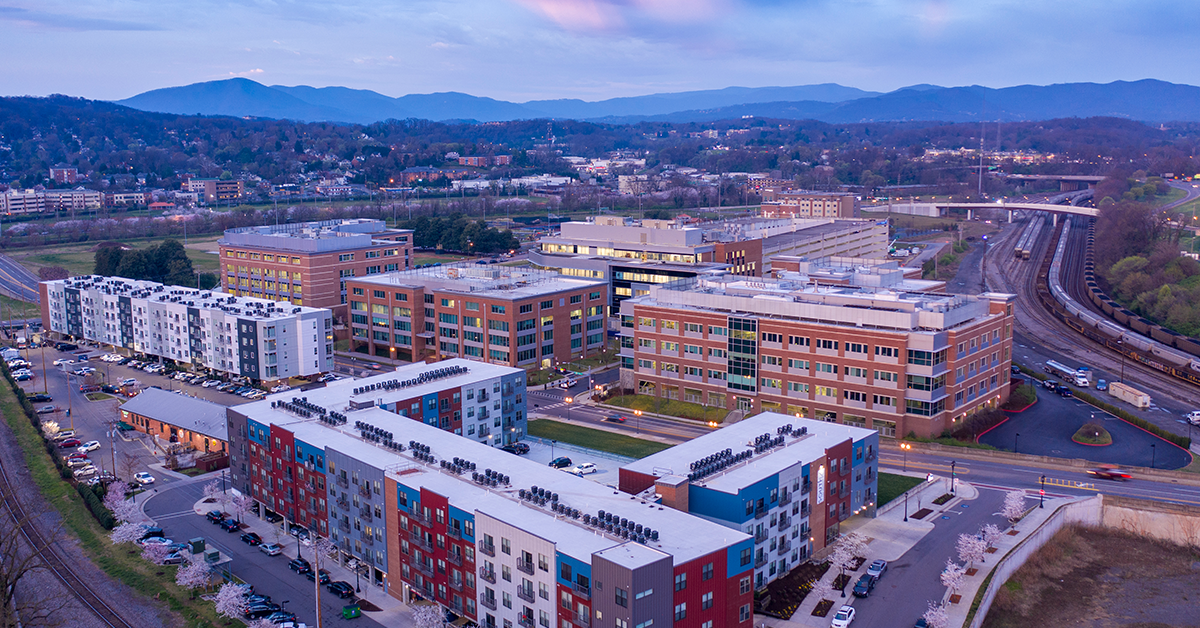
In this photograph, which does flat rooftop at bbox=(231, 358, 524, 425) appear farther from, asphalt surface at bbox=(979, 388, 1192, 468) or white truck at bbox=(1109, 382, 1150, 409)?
white truck at bbox=(1109, 382, 1150, 409)

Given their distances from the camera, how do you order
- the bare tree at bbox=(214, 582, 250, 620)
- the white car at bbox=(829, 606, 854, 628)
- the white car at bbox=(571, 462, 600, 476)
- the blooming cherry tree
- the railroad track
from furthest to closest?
the white car at bbox=(571, 462, 600, 476), the blooming cherry tree, the railroad track, the bare tree at bbox=(214, 582, 250, 620), the white car at bbox=(829, 606, 854, 628)

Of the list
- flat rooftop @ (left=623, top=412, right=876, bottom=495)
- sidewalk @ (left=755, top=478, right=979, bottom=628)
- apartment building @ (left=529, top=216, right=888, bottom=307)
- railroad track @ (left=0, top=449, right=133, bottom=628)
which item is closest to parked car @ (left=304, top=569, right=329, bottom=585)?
railroad track @ (left=0, top=449, right=133, bottom=628)

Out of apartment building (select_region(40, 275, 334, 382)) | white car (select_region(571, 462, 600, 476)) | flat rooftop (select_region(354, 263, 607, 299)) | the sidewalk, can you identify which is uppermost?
flat rooftop (select_region(354, 263, 607, 299))

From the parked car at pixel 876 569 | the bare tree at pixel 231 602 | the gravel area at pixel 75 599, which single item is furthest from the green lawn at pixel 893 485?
the gravel area at pixel 75 599

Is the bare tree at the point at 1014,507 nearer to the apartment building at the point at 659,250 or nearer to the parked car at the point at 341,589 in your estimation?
the parked car at the point at 341,589

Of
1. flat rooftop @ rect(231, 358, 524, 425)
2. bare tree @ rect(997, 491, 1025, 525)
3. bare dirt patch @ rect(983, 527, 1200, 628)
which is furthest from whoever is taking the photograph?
flat rooftop @ rect(231, 358, 524, 425)

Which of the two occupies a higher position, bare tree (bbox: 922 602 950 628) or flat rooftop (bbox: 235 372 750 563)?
flat rooftop (bbox: 235 372 750 563)
